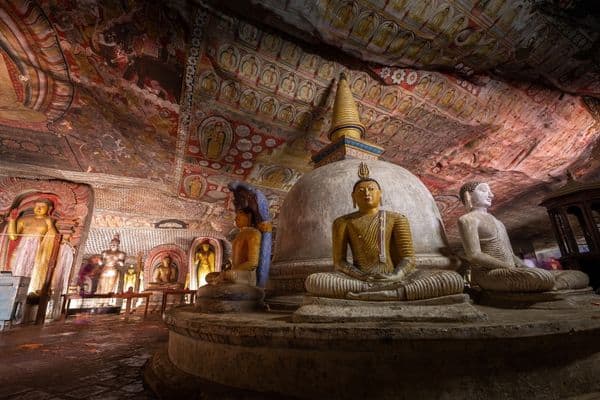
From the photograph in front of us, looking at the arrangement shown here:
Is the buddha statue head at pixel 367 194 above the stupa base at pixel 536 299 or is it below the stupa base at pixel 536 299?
above

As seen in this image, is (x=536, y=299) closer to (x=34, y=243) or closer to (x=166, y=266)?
(x=34, y=243)

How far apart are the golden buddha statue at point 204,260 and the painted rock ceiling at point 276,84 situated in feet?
14.0

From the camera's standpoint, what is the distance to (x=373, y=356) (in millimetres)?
1306

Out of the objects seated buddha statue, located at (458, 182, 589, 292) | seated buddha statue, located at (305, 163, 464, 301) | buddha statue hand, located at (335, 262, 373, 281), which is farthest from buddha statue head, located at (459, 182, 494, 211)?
buddha statue hand, located at (335, 262, 373, 281)

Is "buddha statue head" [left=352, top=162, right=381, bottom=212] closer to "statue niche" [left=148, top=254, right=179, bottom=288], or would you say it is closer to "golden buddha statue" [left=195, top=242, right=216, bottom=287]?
"golden buddha statue" [left=195, top=242, right=216, bottom=287]

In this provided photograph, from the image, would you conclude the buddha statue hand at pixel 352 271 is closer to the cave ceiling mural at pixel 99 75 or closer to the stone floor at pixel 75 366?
the stone floor at pixel 75 366

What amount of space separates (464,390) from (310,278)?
39.2 inches

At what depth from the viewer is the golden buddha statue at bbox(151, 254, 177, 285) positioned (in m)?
11.5

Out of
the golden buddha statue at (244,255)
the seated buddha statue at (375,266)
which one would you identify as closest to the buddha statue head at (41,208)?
the golden buddha statue at (244,255)

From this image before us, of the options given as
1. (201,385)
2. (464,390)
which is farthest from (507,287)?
(201,385)

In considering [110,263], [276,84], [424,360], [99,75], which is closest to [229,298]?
[424,360]

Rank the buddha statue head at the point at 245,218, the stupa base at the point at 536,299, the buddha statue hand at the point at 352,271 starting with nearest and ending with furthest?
the buddha statue hand at the point at 352,271 < the stupa base at the point at 536,299 < the buddha statue head at the point at 245,218

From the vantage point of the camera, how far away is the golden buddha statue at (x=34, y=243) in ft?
20.3

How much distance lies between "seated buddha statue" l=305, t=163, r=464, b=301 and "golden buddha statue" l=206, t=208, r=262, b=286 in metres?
1.18
